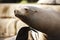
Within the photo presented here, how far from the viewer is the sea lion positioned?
2.15 feet

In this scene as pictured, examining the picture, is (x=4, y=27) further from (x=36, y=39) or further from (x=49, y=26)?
(x=49, y=26)

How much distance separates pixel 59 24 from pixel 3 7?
72.6 inches

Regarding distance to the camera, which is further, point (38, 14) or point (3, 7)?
point (3, 7)

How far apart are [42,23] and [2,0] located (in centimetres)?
263

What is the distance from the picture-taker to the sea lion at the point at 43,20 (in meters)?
0.66

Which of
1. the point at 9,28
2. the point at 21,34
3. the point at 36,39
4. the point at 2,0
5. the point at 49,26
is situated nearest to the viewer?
the point at 49,26

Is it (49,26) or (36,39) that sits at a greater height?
(49,26)

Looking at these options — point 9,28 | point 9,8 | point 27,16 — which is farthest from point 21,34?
point 9,8

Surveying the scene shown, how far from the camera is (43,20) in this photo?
66 cm

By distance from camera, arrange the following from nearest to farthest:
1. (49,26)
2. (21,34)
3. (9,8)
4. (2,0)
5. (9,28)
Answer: (49,26) < (21,34) < (9,28) < (9,8) < (2,0)

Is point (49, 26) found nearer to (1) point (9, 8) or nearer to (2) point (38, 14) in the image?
(2) point (38, 14)

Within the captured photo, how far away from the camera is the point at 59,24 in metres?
0.66

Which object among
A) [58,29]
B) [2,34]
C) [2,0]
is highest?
[58,29]

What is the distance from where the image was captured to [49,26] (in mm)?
655
